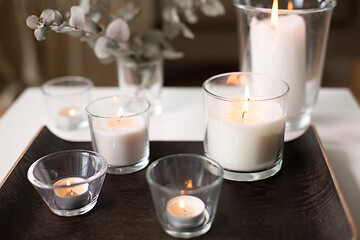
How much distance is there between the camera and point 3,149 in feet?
2.51

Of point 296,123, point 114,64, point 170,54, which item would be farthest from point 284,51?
point 114,64

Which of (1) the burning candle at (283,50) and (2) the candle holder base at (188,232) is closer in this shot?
(2) the candle holder base at (188,232)

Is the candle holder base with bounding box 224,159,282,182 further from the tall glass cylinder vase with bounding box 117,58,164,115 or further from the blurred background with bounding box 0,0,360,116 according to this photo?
the blurred background with bounding box 0,0,360,116

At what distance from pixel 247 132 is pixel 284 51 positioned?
0.21 metres

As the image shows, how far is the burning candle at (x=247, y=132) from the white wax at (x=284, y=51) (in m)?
0.17

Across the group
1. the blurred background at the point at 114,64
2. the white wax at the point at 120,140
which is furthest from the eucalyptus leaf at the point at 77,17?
the blurred background at the point at 114,64

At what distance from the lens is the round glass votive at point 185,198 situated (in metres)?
0.50

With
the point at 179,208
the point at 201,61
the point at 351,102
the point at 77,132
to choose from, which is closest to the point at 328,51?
the point at 201,61

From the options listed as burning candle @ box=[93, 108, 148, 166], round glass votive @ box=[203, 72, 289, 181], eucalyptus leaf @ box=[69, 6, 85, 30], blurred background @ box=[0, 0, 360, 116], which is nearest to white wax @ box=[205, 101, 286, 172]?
round glass votive @ box=[203, 72, 289, 181]

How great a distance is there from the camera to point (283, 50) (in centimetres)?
75

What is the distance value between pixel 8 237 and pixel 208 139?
0.27 meters

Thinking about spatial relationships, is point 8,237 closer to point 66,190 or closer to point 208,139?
point 66,190

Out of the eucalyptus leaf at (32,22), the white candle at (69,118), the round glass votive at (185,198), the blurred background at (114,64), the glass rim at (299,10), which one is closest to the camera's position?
the round glass votive at (185,198)

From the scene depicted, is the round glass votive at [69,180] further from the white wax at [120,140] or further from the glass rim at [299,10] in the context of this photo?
the glass rim at [299,10]
